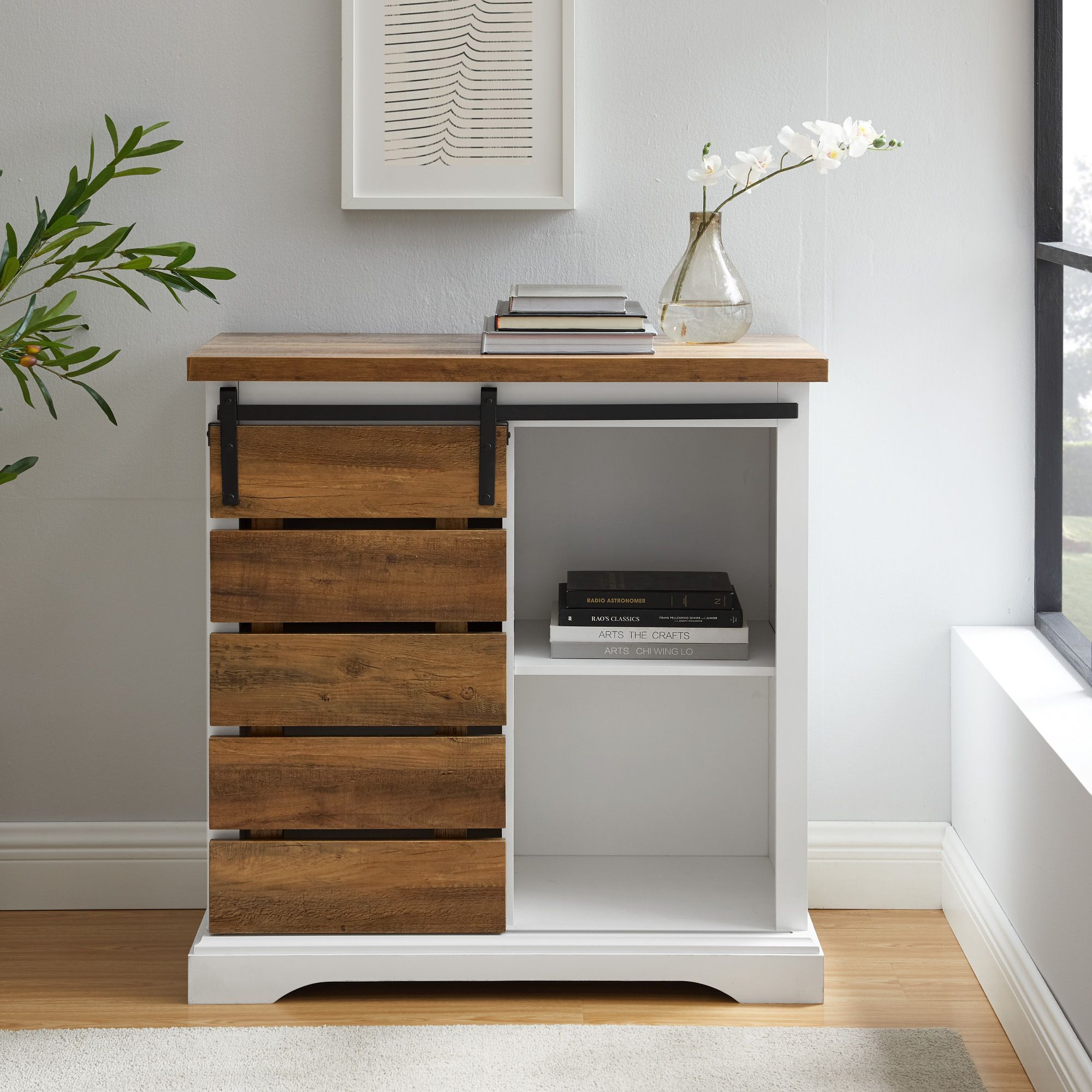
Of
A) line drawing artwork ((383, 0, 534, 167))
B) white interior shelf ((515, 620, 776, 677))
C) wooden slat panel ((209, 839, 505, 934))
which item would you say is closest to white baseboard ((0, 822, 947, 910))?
wooden slat panel ((209, 839, 505, 934))

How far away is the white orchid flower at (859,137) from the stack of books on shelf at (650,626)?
0.71 meters

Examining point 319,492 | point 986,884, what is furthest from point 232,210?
point 986,884

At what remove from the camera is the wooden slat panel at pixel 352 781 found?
6.16 ft

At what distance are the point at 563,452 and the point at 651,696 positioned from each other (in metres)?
0.48

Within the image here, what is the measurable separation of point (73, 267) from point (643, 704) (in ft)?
4.11

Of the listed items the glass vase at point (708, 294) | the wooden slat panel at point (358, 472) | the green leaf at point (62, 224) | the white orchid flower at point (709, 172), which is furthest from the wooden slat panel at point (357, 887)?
the white orchid flower at point (709, 172)

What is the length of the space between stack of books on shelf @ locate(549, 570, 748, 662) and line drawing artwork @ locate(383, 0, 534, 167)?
79cm

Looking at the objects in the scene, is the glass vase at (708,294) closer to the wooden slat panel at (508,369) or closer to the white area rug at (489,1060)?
the wooden slat panel at (508,369)

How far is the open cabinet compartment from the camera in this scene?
7.18 ft

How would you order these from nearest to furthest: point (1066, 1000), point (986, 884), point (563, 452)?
point (1066, 1000), point (986, 884), point (563, 452)

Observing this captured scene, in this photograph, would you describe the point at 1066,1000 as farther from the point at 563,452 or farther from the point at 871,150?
the point at 871,150

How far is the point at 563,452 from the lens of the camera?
2.20m

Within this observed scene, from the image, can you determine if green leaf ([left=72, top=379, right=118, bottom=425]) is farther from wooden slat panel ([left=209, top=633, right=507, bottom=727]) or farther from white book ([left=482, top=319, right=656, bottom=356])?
white book ([left=482, top=319, right=656, bottom=356])

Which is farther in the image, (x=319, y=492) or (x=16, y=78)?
(x=16, y=78)
